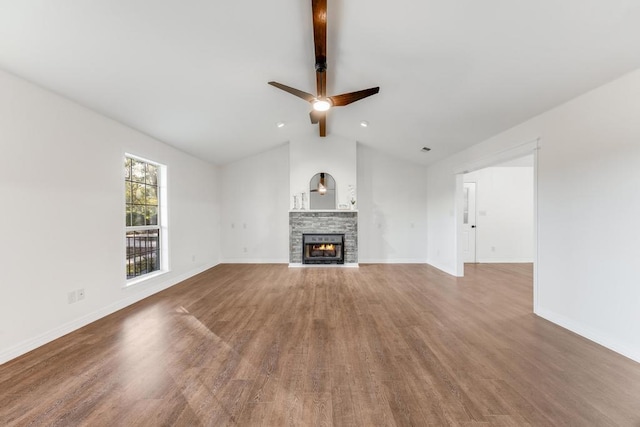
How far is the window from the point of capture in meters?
4.01

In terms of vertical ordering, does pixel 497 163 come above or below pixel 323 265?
above

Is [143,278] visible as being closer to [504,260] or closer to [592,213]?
[592,213]

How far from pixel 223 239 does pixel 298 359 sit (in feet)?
17.4

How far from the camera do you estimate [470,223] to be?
6770 millimetres

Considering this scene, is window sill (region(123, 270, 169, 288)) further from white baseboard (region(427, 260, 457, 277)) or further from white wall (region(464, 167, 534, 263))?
white wall (region(464, 167, 534, 263))

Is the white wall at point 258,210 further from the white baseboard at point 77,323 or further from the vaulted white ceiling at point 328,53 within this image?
the vaulted white ceiling at point 328,53

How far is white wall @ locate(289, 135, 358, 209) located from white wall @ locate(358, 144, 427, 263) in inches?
21.4

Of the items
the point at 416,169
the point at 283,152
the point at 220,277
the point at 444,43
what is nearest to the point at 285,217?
the point at 283,152

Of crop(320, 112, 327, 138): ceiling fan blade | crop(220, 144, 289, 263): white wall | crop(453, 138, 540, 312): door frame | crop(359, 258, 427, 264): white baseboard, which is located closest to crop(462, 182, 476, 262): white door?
crop(359, 258, 427, 264): white baseboard

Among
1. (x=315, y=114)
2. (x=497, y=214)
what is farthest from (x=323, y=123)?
(x=497, y=214)

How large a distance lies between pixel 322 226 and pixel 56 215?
185 inches

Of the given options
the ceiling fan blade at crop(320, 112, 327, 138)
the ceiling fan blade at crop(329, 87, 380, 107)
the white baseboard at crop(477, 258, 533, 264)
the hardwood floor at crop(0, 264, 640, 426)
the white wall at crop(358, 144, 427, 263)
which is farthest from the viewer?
the white wall at crop(358, 144, 427, 263)

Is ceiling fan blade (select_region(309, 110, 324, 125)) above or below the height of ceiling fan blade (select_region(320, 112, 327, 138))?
below

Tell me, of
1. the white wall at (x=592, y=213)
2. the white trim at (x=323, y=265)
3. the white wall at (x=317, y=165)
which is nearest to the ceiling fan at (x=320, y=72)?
the white wall at (x=592, y=213)
